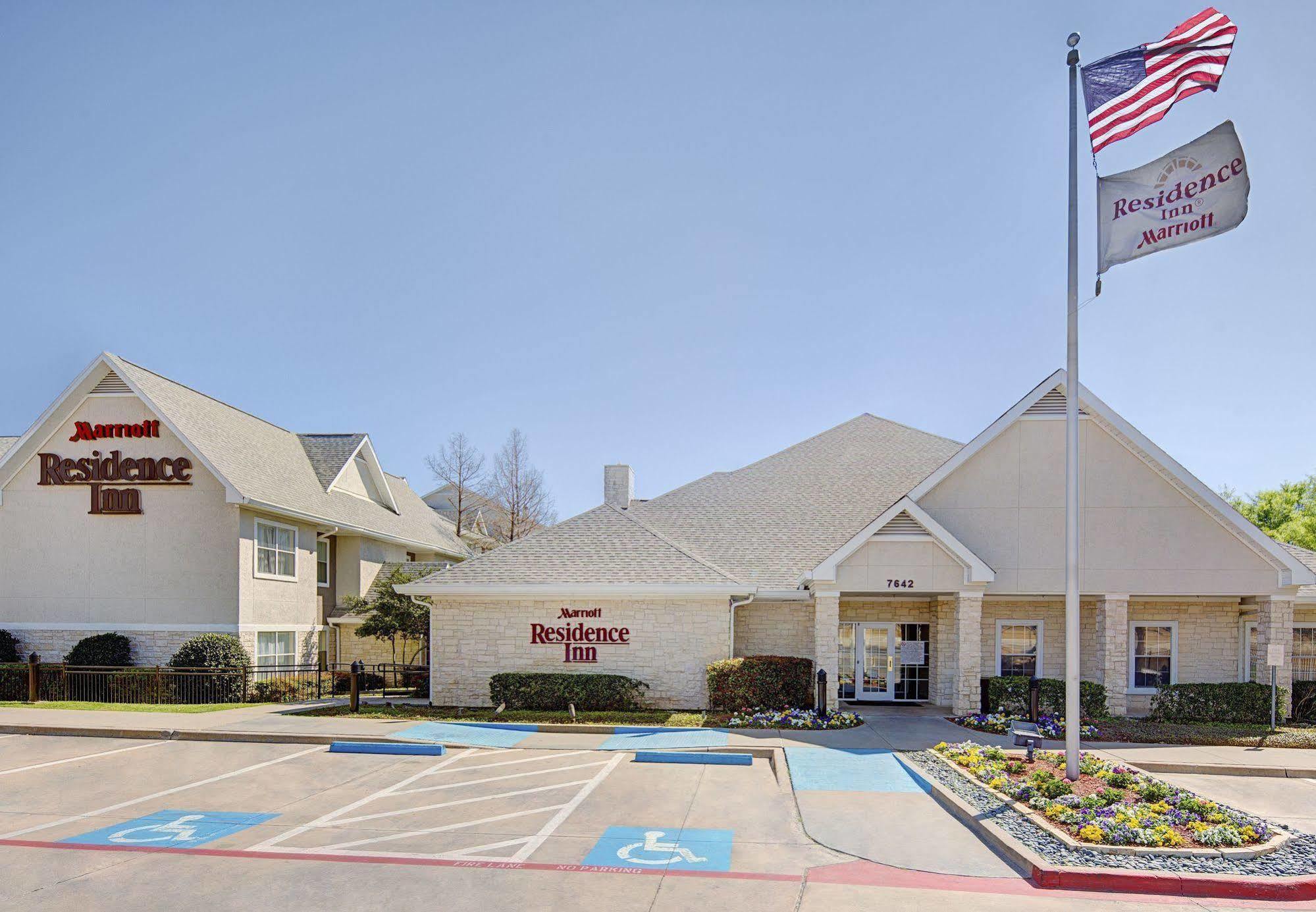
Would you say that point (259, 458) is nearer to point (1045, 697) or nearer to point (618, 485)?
point (618, 485)

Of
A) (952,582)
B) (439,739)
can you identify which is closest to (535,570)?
(439,739)

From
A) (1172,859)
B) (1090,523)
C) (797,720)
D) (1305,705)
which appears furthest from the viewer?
(1305,705)

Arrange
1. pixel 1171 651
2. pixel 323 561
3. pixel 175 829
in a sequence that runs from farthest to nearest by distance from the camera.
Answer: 1. pixel 323 561
2. pixel 1171 651
3. pixel 175 829

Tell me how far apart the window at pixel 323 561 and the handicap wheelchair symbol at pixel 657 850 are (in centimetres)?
2262

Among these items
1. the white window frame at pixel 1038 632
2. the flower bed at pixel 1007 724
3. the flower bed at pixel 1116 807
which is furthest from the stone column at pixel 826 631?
the flower bed at pixel 1116 807

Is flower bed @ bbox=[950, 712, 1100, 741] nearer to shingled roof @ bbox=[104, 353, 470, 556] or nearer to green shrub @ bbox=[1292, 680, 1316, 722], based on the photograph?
green shrub @ bbox=[1292, 680, 1316, 722]

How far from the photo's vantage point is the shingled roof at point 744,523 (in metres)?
20.9

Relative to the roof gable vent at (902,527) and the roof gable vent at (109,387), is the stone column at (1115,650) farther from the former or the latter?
the roof gable vent at (109,387)

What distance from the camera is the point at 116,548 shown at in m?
24.5

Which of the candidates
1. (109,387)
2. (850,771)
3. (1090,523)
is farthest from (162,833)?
(109,387)

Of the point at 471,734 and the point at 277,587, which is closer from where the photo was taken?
the point at 471,734

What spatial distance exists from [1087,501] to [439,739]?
48.9 feet

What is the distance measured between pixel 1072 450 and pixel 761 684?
9.41m

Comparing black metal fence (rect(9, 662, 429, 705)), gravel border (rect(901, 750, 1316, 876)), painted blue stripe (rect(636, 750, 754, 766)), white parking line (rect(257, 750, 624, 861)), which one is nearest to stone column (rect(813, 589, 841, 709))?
painted blue stripe (rect(636, 750, 754, 766))
